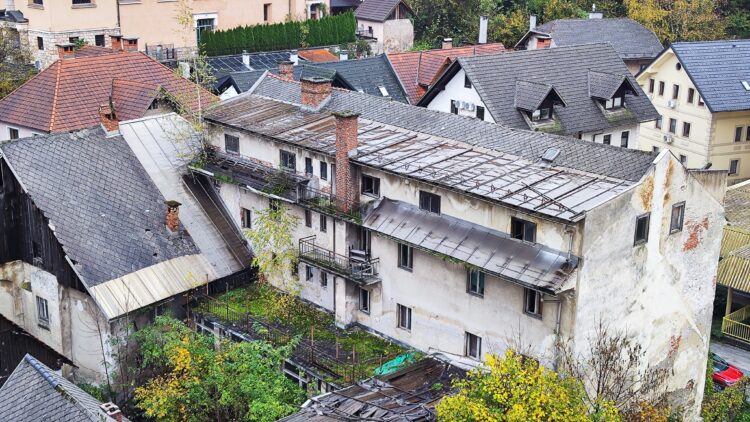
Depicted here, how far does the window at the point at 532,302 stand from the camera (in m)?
33.5

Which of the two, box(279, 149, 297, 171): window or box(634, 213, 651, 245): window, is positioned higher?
box(279, 149, 297, 171): window

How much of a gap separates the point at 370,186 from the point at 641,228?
11.2 m

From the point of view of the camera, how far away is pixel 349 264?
1543 inches

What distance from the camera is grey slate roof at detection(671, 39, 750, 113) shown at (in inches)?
2530

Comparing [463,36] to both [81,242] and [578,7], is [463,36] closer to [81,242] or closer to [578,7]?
[578,7]

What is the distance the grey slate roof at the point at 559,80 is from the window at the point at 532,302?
1801 cm

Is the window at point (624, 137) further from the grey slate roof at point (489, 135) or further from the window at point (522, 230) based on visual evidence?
the window at point (522, 230)

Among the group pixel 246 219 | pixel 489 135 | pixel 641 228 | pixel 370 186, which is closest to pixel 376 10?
pixel 246 219

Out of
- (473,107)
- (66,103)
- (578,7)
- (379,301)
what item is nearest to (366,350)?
(379,301)

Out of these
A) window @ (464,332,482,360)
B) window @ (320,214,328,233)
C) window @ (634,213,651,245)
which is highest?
window @ (634,213,651,245)

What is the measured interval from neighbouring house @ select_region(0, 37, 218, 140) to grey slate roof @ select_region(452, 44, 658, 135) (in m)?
14.9

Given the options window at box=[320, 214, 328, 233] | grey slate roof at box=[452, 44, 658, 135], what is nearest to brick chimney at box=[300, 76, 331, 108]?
window at box=[320, 214, 328, 233]

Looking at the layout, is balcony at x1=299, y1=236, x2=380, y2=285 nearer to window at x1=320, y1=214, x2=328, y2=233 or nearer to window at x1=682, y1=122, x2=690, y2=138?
window at x1=320, y1=214, x2=328, y2=233

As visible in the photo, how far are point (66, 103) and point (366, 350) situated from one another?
74.3 ft
